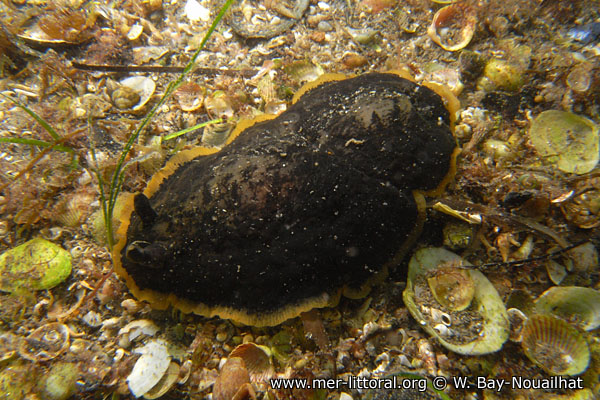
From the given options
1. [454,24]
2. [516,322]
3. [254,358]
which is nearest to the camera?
[516,322]

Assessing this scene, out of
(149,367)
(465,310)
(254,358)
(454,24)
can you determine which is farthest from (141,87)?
(465,310)

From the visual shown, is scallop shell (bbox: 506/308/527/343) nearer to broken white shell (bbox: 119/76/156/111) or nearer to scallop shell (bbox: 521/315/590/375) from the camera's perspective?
scallop shell (bbox: 521/315/590/375)

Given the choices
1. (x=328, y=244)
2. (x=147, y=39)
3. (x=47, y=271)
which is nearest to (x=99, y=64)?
(x=147, y=39)

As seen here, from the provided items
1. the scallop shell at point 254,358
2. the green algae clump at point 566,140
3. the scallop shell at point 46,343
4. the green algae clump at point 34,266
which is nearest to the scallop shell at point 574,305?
the green algae clump at point 566,140

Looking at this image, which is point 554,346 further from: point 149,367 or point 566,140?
point 149,367

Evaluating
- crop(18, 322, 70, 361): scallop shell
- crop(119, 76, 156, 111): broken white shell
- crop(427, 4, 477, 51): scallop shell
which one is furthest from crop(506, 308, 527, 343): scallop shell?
crop(119, 76, 156, 111): broken white shell

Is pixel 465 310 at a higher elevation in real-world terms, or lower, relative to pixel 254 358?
higher
